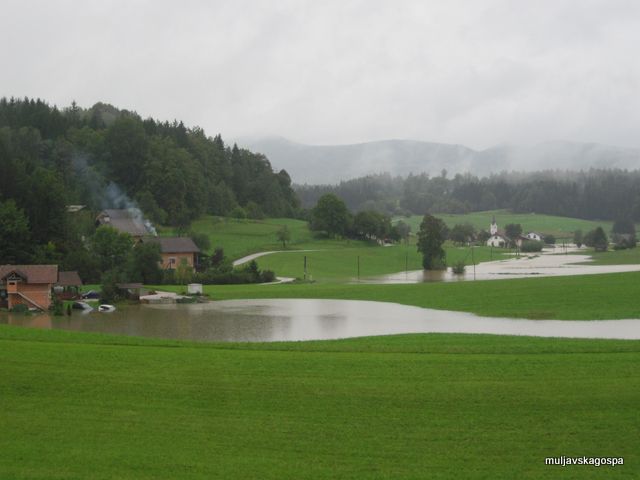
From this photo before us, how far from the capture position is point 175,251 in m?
83.9

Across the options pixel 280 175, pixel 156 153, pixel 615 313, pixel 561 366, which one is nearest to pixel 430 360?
pixel 561 366

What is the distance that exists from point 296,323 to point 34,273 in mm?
21993

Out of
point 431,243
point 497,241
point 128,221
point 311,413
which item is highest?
point 128,221

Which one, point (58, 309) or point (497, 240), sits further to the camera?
point (497, 240)

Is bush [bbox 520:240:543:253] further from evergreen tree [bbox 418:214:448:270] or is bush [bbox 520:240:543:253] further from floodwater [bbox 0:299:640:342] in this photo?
floodwater [bbox 0:299:640:342]

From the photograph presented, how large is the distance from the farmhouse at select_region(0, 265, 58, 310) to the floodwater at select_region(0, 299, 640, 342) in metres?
4.19

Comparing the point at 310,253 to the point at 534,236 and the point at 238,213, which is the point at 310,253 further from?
the point at 534,236

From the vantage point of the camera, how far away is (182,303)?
188 ft

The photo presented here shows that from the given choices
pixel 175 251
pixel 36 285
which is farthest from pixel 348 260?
pixel 36 285

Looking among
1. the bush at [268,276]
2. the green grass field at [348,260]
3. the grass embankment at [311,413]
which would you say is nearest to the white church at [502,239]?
the green grass field at [348,260]

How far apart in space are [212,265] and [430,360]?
2436 inches

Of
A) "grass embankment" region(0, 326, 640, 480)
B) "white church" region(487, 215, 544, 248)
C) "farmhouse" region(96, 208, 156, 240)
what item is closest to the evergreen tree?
"farmhouse" region(96, 208, 156, 240)

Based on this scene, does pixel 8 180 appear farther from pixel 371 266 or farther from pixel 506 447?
pixel 506 447

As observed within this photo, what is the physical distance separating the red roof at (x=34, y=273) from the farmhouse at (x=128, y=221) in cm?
3763
